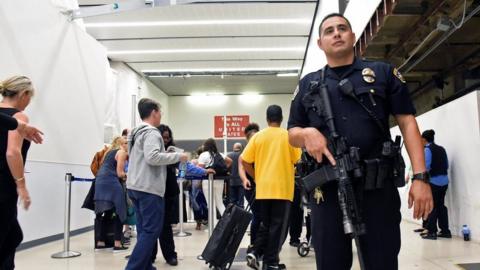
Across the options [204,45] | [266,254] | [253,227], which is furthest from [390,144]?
[204,45]

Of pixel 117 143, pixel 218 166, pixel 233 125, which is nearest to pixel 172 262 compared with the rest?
pixel 218 166

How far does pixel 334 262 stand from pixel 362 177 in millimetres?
353

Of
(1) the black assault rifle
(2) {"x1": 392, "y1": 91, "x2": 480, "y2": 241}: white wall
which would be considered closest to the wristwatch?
(1) the black assault rifle

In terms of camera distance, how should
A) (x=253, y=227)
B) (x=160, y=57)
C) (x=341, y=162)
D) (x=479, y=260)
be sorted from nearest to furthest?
(x=341, y=162) → (x=479, y=260) → (x=253, y=227) → (x=160, y=57)

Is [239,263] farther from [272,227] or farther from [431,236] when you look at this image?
[431,236]

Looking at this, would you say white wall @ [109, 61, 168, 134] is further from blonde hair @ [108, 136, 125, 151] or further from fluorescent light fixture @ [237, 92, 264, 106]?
blonde hair @ [108, 136, 125, 151]

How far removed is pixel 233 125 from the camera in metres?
16.4

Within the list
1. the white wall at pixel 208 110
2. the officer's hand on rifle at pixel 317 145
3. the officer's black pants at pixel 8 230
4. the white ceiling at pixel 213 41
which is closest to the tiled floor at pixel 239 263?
the officer's black pants at pixel 8 230

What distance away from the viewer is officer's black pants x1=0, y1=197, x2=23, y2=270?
2158 millimetres

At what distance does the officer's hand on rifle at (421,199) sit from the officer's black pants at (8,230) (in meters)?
1.96

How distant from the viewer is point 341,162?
62.2 inches

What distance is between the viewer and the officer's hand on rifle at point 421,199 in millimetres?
1578

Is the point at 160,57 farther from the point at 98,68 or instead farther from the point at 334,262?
the point at 334,262

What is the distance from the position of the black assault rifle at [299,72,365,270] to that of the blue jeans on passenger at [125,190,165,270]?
1.70 meters
